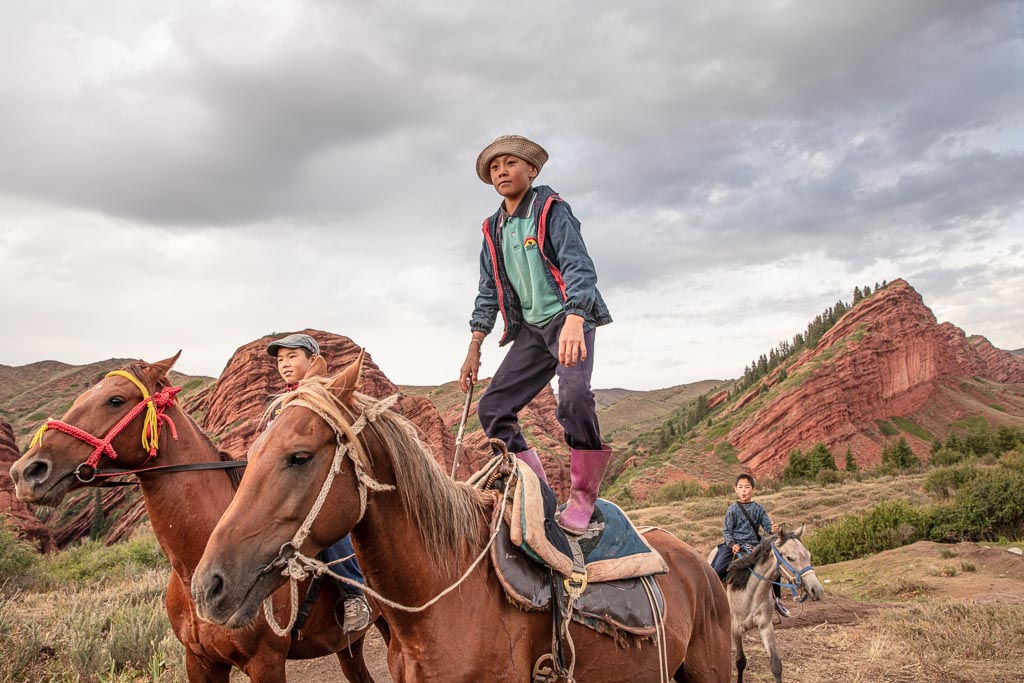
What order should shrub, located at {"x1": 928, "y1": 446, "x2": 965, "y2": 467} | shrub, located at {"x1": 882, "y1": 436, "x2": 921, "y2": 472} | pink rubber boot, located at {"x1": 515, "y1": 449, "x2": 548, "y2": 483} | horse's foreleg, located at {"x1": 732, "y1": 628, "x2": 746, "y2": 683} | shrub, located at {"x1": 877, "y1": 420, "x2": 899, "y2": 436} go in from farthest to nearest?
shrub, located at {"x1": 877, "y1": 420, "x2": 899, "y2": 436} → shrub, located at {"x1": 882, "y1": 436, "x2": 921, "y2": 472} → shrub, located at {"x1": 928, "y1": 446, "x2": 965, "y2": 467} → horse's foreleg, located at {"x1": 732, "y1": 628, "x2": 746, "y2": 683} → pink rubber boot, located at {"x1": 515, "y1": 449, "x2": 548, "y2": 483}

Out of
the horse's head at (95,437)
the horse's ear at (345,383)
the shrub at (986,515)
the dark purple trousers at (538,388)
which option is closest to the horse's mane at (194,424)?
the horse's head at (95,437)

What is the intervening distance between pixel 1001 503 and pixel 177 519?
86.5ft

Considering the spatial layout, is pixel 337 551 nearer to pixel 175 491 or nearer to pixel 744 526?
pixel 175 491

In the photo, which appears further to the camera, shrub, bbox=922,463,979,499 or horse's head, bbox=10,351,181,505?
shrub, bbox=922,463,979,499

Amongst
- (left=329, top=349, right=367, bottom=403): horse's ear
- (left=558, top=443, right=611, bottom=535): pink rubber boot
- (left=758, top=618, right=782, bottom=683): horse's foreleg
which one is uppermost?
(left=329, top=349, right=367, bottom=403): horse's ear

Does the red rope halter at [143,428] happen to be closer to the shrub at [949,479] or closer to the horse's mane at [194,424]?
the horse's mane at [194,424]

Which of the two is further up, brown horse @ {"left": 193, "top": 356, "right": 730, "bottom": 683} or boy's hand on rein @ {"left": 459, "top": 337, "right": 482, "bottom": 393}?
boy's hand on rein @ {"left": 459, "top": 337, "right": 482, "bottom": 393}

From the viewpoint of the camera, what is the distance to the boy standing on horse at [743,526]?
8930mm

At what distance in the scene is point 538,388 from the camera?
11.9 ft

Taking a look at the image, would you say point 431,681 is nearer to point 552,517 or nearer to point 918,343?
point 552,517

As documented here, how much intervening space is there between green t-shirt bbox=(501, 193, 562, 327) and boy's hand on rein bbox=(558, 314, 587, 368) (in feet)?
1.13

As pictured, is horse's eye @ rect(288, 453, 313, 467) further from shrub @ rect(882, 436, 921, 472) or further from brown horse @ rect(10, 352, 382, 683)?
shrub @ rect(882, 436, 921, 472)

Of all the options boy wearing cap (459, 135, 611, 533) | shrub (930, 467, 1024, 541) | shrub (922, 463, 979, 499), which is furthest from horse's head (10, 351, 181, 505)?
shrub (922, 463, 979, 499)

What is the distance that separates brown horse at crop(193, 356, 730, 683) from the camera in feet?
6.33
